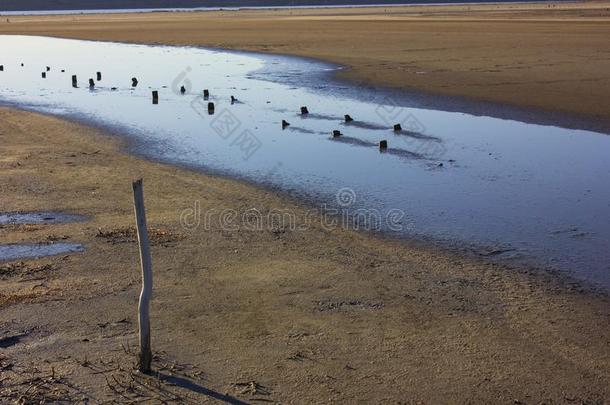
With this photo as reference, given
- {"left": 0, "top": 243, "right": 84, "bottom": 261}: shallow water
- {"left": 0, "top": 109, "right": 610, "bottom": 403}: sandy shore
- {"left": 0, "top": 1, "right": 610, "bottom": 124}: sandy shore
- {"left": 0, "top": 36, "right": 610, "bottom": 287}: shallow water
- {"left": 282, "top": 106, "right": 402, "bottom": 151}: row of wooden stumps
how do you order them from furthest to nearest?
{"left": 0, "top": 1, "right": 610, "bottom": 124}: sandy shore, {"left": 282, "top": 106, "right": 402, "bottom": 151}: row of wooden stumps, {"left": 0, "top": 36, "right": 610, "bottom": 287}: shallow water, {"left": 0, "top": 243, "right": 84, "bottom": 261}: shallow water, {"left": 0, "top": 109, "right": 610, "bottom": 403}: sandy shore

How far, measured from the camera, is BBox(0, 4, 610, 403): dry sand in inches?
213

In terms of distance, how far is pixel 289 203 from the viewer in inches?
413

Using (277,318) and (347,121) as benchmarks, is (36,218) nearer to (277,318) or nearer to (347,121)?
(277,318)

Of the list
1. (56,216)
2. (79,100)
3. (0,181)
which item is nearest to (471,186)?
(56,216)

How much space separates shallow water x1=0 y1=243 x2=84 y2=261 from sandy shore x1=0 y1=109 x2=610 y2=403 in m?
0.20

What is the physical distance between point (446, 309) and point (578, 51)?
90.0 ft

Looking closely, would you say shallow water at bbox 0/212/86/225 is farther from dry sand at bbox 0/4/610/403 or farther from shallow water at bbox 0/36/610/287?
shallow water at bbox 0/36/610/287

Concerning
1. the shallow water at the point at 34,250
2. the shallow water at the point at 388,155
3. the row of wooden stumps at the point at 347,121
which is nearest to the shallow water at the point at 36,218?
the shallow water at the point at 34,250

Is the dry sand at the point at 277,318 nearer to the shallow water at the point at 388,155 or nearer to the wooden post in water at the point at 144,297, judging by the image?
the wooden post in water at the point at 144,297

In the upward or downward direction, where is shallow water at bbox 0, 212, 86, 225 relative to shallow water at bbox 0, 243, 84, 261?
upward

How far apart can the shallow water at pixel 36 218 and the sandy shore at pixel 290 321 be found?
0.96 ft

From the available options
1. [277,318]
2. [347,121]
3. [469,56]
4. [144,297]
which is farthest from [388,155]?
[469,56]

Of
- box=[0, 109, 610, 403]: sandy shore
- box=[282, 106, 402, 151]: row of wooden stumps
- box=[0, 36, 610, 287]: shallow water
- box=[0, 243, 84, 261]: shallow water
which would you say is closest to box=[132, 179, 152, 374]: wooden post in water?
box=[0, 109, 610, 403]: sandy shore

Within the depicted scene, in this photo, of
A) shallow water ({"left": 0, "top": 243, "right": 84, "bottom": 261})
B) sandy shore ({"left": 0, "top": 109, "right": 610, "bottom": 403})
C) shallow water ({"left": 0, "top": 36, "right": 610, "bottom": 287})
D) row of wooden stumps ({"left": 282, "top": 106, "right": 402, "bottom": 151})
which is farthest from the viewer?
row of wooden stumps ({"left": 282, "top": 106, "right": 402, "bottom": 151})
